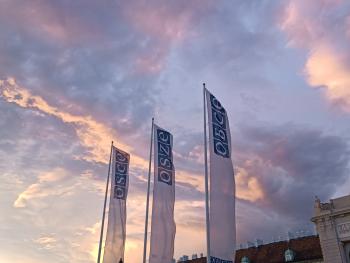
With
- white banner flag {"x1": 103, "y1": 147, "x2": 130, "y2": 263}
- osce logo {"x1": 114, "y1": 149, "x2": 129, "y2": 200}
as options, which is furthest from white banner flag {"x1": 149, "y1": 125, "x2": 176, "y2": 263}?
white banner flag {"x1": 103, "y1": 147, "x2": 130, "y2": 263}

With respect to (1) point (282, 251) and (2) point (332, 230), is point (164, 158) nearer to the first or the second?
(2) point (332, 230)

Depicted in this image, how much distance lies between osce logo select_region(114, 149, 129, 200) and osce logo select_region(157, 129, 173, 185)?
8560 millimetres

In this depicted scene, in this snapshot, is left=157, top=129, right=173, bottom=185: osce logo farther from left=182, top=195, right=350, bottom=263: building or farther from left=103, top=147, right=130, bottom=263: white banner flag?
left=182, top=195, right=350, bottom=263: building

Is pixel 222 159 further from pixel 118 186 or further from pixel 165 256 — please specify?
pixel 118 186

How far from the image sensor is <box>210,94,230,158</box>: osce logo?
30.0 metres

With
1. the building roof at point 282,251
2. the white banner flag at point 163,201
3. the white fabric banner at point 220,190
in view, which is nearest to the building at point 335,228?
the building roof at point 282,251

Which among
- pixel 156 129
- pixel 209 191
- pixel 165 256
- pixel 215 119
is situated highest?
pixel 156 129

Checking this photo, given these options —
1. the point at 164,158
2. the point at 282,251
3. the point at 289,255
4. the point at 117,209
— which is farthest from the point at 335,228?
the point at 117,209

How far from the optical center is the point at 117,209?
44.2 m

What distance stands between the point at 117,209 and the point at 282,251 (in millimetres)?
38181

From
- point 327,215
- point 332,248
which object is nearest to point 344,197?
point 327,215

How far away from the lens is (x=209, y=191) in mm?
28125

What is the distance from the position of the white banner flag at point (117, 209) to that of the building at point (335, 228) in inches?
1042

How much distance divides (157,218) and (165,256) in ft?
10.7
